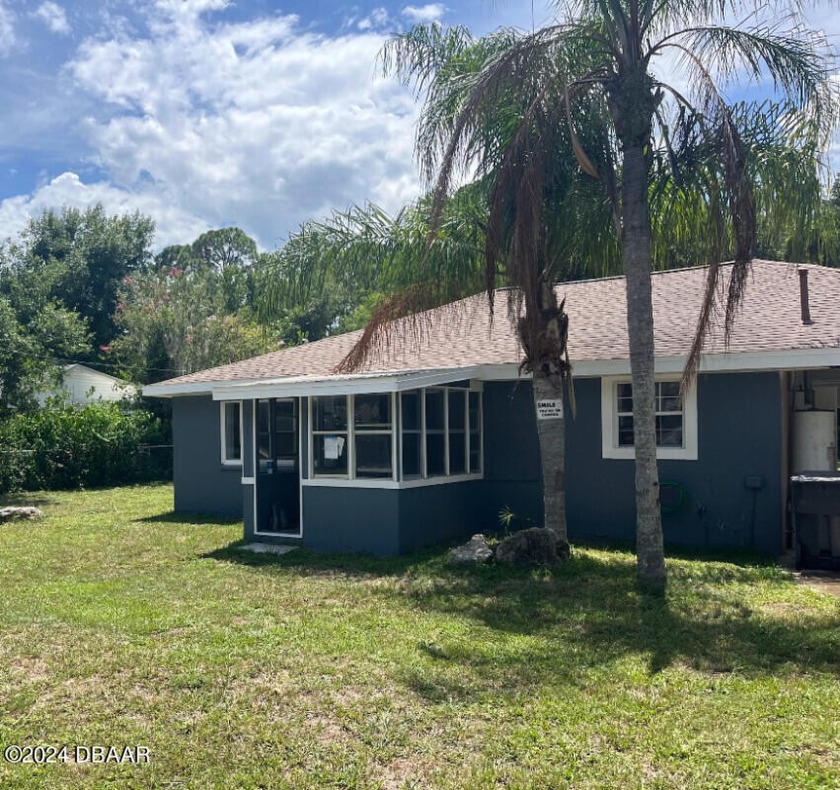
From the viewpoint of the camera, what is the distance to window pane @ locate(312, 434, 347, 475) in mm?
11094

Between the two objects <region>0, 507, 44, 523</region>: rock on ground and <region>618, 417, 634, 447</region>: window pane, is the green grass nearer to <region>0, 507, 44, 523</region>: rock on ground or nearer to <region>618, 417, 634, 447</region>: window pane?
<region>618, 417, 634, 447</region>: window pane

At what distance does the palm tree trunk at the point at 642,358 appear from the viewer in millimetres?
8414

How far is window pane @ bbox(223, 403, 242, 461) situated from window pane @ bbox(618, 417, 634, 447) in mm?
7250

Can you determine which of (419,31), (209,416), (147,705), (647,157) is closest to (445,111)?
(419,31)

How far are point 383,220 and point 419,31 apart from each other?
93.8 inches

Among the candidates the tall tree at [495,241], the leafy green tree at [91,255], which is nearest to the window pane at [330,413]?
the tall tree at [495,241]

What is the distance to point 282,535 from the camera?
11.8 meters

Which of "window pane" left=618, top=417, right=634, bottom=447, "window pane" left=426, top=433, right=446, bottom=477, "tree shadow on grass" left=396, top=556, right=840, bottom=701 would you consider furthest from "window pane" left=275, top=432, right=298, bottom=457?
"window pane" left=618, top=417, right=634, bottom=447

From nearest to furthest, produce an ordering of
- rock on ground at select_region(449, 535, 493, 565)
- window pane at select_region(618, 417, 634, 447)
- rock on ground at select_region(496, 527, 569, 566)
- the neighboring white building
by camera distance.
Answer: rock on ground at select_region(496, 527, 569, 566) → rock on ground at select_region(449, 535, 493, 565) → window pane at select_region(618, 417, 634, 447) → the neighboring white building

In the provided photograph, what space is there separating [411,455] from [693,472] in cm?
370

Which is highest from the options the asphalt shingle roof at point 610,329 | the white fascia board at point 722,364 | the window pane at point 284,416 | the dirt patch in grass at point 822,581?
the asphalt shingle roof at point 610,329

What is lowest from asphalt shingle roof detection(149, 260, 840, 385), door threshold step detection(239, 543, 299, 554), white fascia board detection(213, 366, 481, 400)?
door threshold step detection(239, 543, 299, 554)

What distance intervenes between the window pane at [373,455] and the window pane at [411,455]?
25 centimetres

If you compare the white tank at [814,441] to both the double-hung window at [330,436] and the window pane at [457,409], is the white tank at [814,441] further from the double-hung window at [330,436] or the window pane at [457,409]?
the double-hung window at [330,436]
